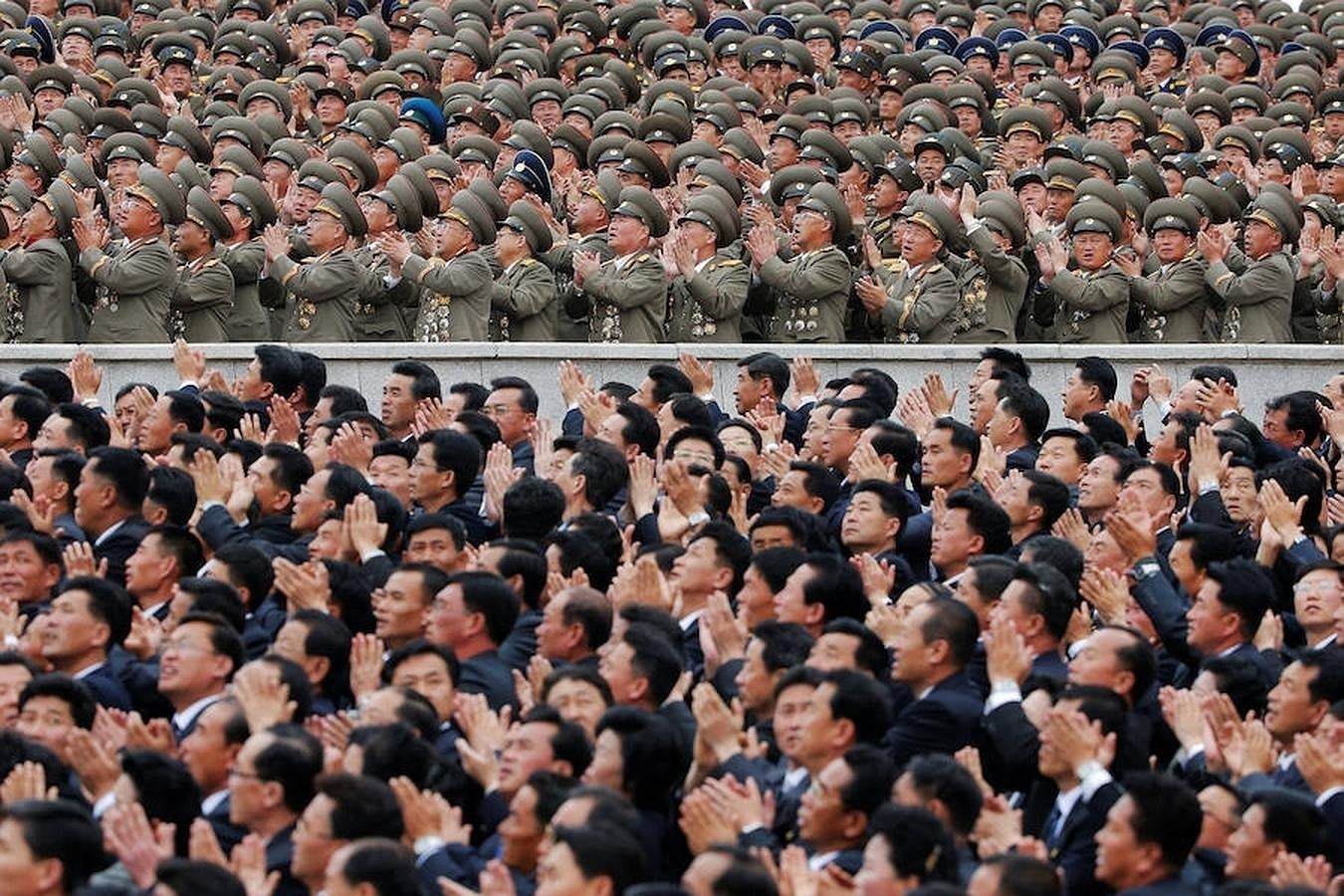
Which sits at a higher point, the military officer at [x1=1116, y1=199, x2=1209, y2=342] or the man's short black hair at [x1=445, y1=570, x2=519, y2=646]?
the man's short black hair at [x1=445, y1=570, x2=519, y2=646]

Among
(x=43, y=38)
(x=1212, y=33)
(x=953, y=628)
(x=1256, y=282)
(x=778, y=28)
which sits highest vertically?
(x=43, y=38)

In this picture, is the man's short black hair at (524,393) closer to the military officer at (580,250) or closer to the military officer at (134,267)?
the military officer at (580,250)

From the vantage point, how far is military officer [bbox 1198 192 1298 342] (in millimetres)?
19000

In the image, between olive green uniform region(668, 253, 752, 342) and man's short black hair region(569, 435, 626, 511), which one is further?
olive green uniform region(668, 253, 752, 342)

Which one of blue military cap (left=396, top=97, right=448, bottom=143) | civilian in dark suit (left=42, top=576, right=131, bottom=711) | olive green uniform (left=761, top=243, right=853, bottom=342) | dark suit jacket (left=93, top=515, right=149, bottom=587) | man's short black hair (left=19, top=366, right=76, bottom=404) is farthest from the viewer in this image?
blue military cap (left=396, top=97, right=448, bottom=143)

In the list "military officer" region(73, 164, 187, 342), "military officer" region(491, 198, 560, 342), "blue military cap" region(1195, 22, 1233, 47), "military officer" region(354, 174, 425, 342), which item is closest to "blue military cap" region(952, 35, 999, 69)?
"blue military cap" region(1195, 22, 1233, 47)

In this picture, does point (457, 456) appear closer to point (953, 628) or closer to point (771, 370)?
point (771, 370)

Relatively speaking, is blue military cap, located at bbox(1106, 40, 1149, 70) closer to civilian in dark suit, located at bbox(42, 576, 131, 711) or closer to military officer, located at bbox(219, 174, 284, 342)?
military officer, located at bbox(219, 174, 284, 342)

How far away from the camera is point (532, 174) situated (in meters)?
19.6

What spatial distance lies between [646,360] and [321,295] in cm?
205

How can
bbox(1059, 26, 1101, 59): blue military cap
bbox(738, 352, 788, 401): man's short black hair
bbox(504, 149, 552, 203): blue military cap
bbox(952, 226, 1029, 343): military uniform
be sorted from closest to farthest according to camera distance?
bbox(738, 352, 788, 401): man's short black hair, bbox(952, 226, 1029, 343): military uniform, bbox(504, 149, 552, 203): blue military cap, bbox(1059, 26, 1101, 59): blue military cap

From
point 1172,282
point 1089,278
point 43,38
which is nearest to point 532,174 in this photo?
point 1089,278

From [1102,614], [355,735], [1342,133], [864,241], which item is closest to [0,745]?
[355,735]

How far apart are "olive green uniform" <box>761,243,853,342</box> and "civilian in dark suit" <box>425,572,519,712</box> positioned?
23.1 ft
